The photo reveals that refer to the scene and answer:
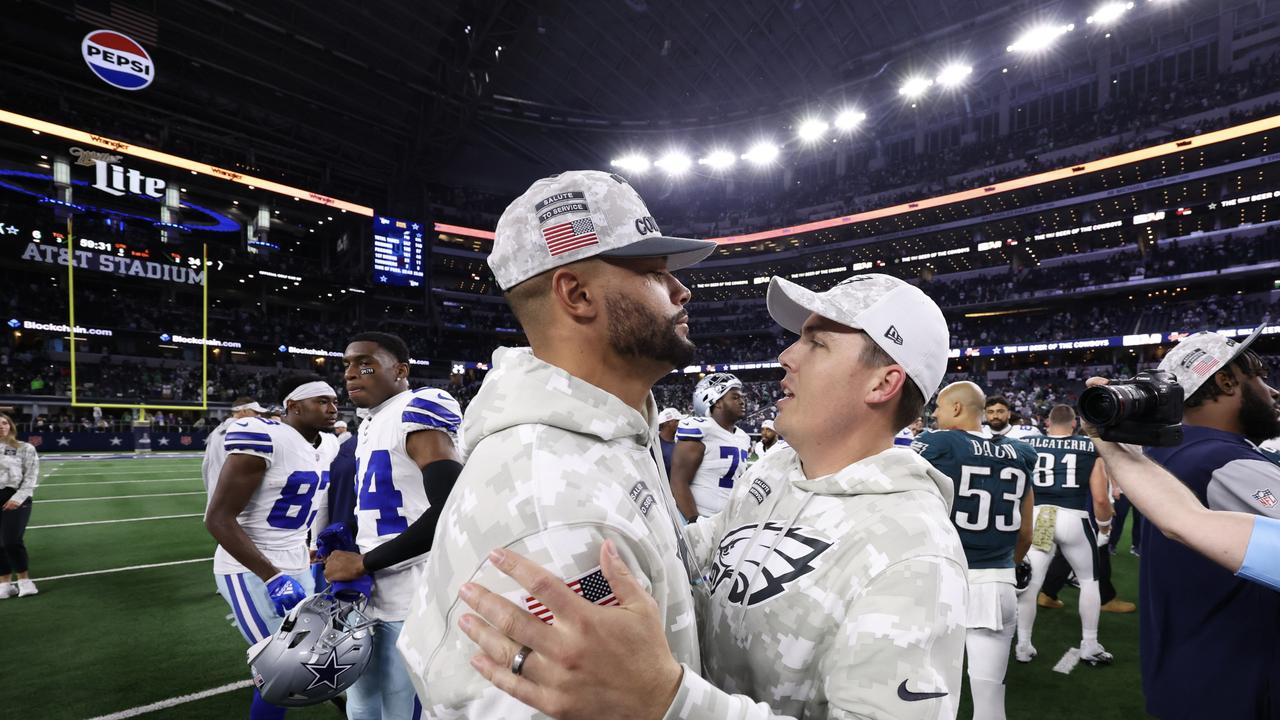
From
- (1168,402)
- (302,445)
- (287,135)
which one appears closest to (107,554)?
(302,445)

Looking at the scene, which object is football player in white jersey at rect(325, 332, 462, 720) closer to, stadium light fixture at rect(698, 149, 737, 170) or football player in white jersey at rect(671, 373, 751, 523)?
football player in white jersey at rect(671, 373, 751, 523)

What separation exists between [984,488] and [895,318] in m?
3.41

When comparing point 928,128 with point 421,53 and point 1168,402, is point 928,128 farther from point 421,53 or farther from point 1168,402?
point 1168,402

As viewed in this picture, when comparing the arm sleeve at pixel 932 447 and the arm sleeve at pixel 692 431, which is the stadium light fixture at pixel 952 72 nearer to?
the arm sleeve at pixel 692 431

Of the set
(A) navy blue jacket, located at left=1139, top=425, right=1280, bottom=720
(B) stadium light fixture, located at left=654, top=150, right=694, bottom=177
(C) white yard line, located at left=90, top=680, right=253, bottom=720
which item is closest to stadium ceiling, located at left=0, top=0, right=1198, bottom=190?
(B) stadium light fixture, located at left=654, top=150, right=694, bottom=177

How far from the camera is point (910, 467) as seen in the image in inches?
63.0

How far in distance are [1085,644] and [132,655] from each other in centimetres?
916

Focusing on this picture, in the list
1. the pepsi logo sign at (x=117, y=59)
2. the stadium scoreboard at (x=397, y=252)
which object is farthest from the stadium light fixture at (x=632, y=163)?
the pepsi logo sign at (x=117, y=59)

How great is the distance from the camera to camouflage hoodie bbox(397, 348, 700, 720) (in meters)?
1.03

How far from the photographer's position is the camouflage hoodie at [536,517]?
103 cm

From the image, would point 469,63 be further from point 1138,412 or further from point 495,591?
point 495,591

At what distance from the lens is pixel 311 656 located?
2.89 metres

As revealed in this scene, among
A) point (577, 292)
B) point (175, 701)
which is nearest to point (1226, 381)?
point (577, 292)

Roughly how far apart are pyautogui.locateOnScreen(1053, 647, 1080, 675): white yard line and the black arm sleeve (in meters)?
5.98
